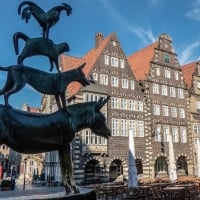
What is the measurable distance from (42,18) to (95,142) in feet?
61.7

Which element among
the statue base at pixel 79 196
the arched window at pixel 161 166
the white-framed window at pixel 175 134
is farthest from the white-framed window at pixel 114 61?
the statue base at pixel 79 196

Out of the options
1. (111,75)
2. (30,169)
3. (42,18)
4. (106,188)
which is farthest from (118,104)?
(42,18)

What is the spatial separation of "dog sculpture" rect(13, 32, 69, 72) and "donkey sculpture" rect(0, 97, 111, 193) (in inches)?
53.4

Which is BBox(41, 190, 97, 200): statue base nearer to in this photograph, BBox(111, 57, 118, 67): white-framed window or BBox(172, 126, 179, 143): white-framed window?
BBox(111, 57, 118, 67): white-framed window

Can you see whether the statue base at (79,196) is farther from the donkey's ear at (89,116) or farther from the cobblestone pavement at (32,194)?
the donkey's ear at (89,116)

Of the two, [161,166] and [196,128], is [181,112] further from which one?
[161,166]

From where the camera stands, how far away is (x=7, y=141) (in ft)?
18.5

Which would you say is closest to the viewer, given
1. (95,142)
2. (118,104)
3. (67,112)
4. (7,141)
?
(7,141)

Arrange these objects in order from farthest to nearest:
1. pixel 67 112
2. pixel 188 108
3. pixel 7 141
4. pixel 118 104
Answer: pixel 188 108, pixel 118 104, pixel 67 112, pixel 7 141

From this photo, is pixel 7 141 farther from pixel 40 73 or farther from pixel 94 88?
pixel 94 88

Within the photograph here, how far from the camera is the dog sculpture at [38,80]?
6172 millimetres

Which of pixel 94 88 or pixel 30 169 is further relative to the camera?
pixel 30 169

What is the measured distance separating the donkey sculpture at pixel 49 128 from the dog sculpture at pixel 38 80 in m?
0.38

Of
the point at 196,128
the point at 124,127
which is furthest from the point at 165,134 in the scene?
the point at 124,127
